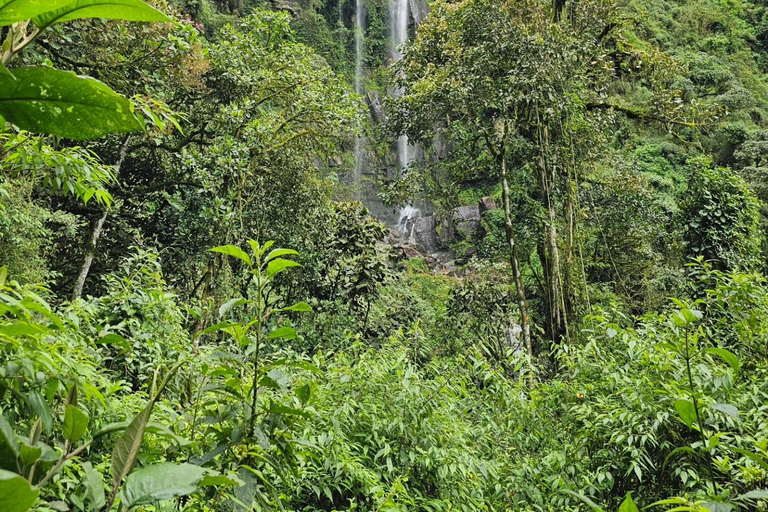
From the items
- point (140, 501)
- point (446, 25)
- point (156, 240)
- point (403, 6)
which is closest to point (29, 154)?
point (140, 501)

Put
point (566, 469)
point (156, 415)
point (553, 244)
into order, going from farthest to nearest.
A: point (553, 244) → point (566, 469) → point (156, 415)

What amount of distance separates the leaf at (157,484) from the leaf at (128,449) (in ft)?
0.06

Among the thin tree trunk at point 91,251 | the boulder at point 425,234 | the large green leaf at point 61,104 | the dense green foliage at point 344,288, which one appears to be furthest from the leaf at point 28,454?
the boulder at point 425,234

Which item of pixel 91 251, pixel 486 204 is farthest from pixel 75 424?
pixel 486 204

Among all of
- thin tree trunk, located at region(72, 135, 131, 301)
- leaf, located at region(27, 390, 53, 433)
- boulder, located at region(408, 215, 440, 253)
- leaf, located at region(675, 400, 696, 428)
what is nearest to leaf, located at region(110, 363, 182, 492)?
leaf, located at region(27, 390, 53, 433)

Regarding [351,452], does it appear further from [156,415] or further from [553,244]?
[553,244]

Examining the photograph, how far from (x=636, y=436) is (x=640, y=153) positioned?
1615 cm

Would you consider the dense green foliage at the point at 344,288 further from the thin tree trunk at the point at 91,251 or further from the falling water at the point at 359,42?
the falling water at the point at 359,42

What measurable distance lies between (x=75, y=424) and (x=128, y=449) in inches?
2.4

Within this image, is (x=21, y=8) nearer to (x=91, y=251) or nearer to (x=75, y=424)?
(x=75, y=424)

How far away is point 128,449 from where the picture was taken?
0.49 meters

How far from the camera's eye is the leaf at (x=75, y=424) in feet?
1.57

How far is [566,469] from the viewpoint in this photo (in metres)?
2.06

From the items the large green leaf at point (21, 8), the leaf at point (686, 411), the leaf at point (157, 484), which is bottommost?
the leaf at point (686, 411)
